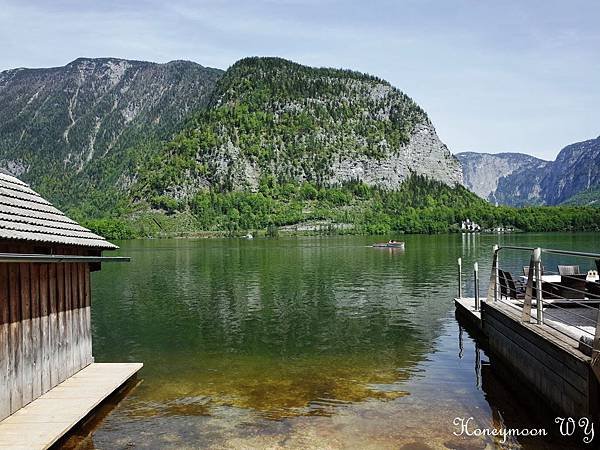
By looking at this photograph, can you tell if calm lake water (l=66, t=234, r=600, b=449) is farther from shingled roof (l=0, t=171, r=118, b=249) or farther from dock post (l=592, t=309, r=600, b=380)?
shingled roof (l=0, t=171, r=118, b=249)

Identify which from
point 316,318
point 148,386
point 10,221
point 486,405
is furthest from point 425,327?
point 10,221

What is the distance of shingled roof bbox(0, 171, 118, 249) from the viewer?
1283 cm

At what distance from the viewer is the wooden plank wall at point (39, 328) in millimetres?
12672

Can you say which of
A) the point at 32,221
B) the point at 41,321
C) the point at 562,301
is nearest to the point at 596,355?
the point at 562,301

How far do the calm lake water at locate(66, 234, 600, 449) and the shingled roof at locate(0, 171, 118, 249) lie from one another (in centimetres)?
468

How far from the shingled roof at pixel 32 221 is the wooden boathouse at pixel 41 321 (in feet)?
0.09

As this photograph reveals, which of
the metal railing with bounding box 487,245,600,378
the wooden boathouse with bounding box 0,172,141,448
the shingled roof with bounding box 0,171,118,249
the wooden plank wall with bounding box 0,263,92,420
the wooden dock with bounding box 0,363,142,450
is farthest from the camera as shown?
the shingled roof with bounding box 0,171,118,249

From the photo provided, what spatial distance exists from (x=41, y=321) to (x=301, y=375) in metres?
8.67

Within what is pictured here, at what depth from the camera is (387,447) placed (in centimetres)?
1263

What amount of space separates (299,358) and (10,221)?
12.5m

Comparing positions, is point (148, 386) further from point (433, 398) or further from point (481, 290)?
point (481, 290)

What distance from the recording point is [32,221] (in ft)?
46.2

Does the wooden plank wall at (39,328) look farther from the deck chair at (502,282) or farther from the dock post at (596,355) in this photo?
the deck chair at (502,282)

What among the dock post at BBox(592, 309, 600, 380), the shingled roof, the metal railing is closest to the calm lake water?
the metal railing
